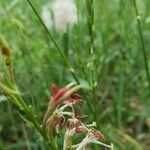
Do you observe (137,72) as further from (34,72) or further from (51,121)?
(51,121)

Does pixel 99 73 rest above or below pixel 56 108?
below

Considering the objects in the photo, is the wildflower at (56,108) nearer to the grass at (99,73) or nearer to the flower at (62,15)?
the grass at (99,73)

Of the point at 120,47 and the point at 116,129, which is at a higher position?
the point at 120,47

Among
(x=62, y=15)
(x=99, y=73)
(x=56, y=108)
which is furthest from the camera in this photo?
(x=62, y=15)

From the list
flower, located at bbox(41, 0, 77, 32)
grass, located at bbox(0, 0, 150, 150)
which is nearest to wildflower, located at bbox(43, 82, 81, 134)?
grass, located at bbox(0, 0, 150, 150)

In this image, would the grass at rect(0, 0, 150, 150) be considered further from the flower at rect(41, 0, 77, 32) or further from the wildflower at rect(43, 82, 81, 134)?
the wildflower at rect(43, 82, 81, 134)

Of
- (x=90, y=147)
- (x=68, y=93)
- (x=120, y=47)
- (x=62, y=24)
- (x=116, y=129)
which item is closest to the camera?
(x=68, y=93)

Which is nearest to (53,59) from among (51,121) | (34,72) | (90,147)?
(34,72)

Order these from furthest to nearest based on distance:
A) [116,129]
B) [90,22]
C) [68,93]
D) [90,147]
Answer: [90,147] → [116,129] → [90,22] → [68,93]

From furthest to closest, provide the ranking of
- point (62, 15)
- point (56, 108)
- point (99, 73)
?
1. point (62, 15)
2. point (99, 73)
3. point (56, 108)

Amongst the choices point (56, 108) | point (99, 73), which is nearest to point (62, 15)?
point (99, 73)

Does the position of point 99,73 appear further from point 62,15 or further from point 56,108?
point 56,108
